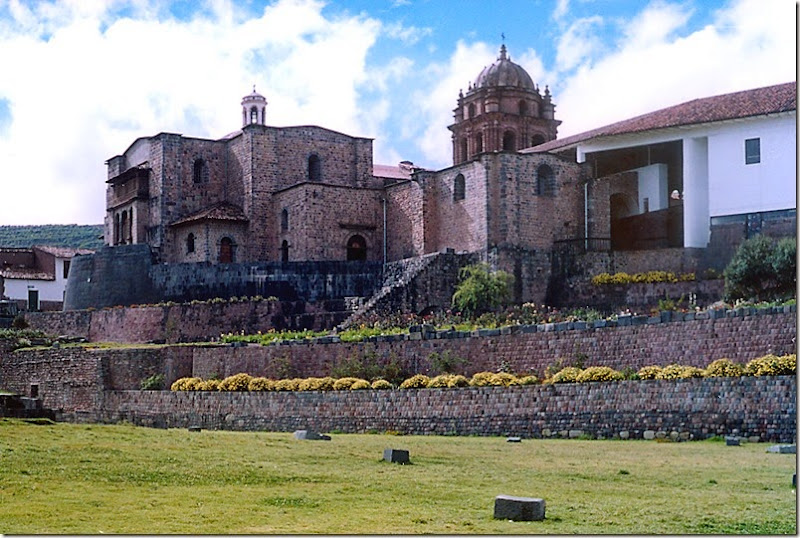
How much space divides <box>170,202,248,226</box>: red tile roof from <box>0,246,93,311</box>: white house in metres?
12.4

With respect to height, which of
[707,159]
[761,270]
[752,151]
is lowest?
[761,270]

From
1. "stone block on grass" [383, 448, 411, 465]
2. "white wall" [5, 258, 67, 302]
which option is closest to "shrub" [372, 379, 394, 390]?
"stone block on grass" [383, 448, 411, 465]

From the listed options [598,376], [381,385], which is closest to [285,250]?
[381,385]

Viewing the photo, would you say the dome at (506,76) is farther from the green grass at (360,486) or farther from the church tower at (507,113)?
the green grass at (360,486)

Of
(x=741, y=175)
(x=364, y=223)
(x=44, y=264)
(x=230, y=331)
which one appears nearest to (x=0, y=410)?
(x=230, y=331)

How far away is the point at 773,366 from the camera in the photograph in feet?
62.2

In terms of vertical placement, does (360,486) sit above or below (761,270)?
below

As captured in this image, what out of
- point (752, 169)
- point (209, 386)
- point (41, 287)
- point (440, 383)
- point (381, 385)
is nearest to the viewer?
point (440, 383)

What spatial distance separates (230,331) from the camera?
37.0 m

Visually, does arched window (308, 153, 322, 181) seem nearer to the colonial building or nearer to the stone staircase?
the colonial building

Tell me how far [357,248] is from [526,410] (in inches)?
869

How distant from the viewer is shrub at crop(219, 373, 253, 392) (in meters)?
28.0

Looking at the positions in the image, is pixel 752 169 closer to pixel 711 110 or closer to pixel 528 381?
pixel 711 110

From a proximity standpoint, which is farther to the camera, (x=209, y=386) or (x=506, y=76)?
(x=506, y=76)
